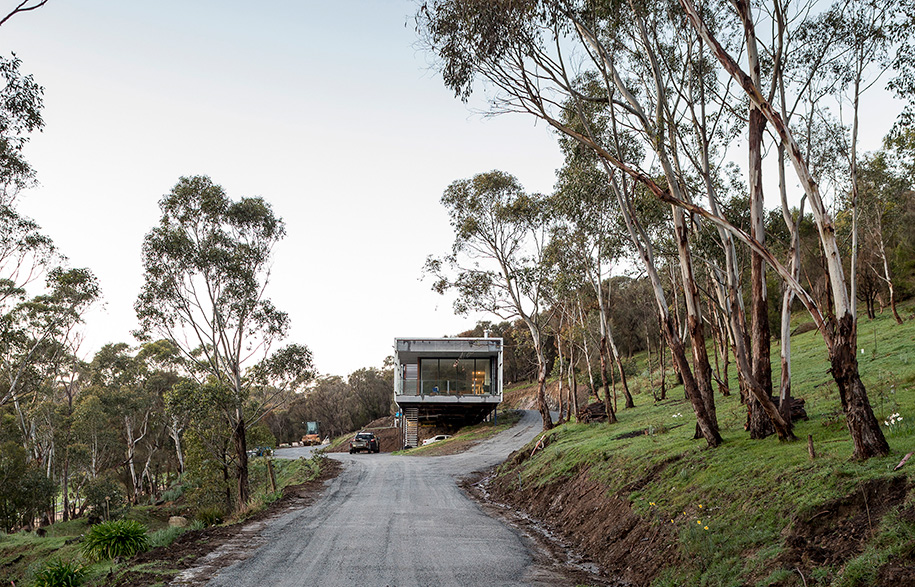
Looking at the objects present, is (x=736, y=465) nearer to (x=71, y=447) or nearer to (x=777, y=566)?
(x=777, y=566)

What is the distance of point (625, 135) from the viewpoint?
16.2 metres

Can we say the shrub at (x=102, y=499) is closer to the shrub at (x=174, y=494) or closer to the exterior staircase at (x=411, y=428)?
the shrub at (x=174, y=494)

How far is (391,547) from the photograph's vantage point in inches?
366

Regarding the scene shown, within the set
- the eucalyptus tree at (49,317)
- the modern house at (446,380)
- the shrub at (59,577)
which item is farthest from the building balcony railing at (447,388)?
the shrub at (59,577)

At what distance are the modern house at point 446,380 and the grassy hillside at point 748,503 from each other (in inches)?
942

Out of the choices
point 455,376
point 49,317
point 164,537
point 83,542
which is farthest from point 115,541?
point 455,376

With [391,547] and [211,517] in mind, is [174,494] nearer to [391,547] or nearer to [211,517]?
[211,517]

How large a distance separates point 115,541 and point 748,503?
10.2 metres

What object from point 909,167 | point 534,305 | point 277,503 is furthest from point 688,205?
point 909,167

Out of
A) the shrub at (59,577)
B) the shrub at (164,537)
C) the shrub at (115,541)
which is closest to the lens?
the shrub at (59,577)

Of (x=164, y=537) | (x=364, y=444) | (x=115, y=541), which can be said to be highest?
(x=115, y=541)

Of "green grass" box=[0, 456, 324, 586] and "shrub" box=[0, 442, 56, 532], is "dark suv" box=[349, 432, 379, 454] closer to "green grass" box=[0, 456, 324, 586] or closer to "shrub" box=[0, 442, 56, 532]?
"green grass" box=[0, 456, 324, 586]

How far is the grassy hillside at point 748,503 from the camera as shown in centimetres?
A: 534

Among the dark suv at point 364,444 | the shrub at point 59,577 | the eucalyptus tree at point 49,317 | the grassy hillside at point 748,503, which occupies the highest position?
the eucalyptus tree at point 49,317
